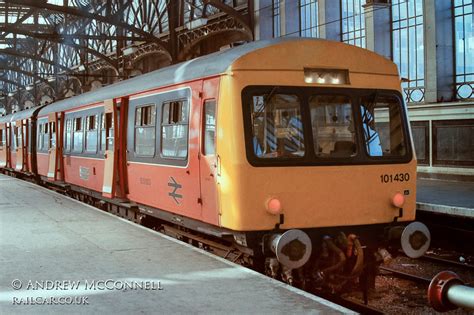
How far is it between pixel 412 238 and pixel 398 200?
1.73ft

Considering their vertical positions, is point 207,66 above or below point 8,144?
above

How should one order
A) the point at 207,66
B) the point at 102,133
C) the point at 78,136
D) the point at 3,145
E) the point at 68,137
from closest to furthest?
the point at 207,66 → the point at 102,133 → the point at 78,136 → the point at 68,137 → the point at 3,145

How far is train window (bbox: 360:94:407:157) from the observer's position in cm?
755

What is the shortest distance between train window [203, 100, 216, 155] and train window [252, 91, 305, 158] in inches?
23.1

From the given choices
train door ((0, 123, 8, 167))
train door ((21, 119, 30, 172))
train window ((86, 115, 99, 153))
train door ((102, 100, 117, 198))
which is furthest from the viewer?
train door ((0, 123, 8, 167))

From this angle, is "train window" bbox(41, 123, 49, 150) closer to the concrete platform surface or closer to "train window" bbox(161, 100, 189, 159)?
the concrete platform surface

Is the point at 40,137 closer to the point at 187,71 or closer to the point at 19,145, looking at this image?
the point at 19,145

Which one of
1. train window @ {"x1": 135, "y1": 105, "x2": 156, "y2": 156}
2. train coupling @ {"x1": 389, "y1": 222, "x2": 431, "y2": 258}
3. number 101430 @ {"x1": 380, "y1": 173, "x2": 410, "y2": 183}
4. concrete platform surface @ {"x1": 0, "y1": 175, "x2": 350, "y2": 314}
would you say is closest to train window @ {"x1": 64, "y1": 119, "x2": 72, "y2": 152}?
concrete platform surface @ {"x1": 0, "y1": 175, "x2": 350, "y2": 314}

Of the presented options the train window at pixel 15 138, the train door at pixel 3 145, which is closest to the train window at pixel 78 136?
the train window at pixel 15 138

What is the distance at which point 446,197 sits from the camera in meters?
12.1

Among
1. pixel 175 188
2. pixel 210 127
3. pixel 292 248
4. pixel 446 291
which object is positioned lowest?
pixel 292 248

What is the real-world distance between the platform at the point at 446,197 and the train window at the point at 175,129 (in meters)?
5.00

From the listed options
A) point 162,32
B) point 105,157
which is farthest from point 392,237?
point 162,32

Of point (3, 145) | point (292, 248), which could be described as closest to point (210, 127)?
point (292, 248)
